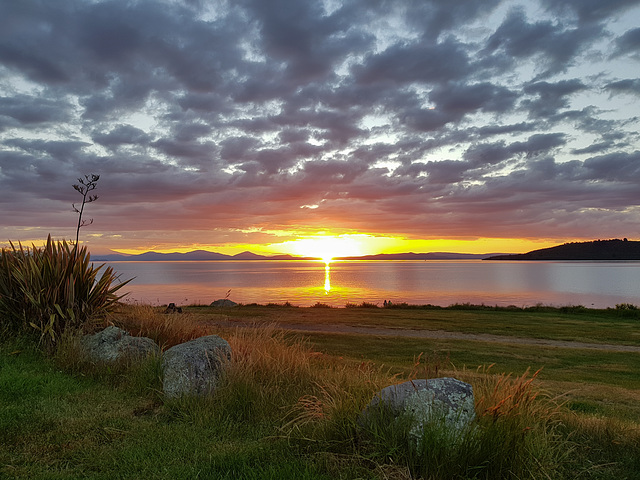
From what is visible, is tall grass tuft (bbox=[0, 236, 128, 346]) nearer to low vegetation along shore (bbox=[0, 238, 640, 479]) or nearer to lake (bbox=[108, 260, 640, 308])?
low vegetation along shore (bbox=[0, 238, 640, 479])

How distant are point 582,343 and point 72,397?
60.9ft

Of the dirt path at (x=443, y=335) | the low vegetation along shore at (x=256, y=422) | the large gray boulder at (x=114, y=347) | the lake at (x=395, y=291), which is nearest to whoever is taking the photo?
the low vegetation along shore at (x=256, y=422)

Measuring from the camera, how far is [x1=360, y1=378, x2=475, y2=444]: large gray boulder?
14.6 ft

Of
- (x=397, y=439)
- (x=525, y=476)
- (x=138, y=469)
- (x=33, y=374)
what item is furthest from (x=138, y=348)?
(x=525, y=476)

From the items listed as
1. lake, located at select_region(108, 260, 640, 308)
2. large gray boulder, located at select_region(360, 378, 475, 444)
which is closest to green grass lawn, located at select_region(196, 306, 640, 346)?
lake, located at select_region(108, 260, 640, 308)

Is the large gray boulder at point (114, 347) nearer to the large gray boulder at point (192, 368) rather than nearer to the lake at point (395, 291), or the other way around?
the large gray boulder at point (192, 368)

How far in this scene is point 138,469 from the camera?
14.1 feet

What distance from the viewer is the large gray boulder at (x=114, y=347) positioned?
8.17m

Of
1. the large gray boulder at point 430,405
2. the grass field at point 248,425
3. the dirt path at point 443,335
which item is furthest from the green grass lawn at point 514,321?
the large gray boulder at point 430,405

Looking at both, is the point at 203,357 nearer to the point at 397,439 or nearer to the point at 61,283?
the point at 397,439

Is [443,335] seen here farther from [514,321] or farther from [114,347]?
[114,347]

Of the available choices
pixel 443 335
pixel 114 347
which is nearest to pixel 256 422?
pixel 114 347

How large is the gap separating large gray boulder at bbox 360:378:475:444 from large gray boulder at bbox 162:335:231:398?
283 centimetres

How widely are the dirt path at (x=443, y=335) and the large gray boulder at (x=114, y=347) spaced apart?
843 cm
